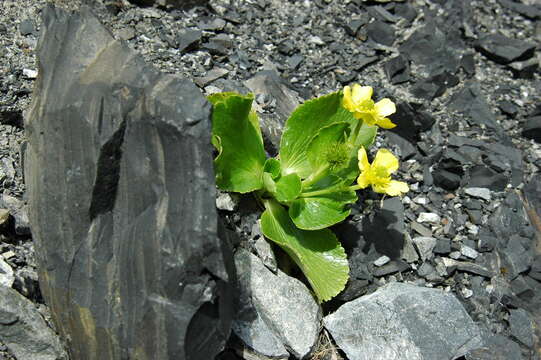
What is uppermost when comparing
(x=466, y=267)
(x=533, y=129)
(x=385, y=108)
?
(x=385, y=108)

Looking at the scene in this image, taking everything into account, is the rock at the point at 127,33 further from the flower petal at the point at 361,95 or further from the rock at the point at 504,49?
the rock at the point at 504,49

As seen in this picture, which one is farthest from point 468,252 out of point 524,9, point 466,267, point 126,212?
point 524,9

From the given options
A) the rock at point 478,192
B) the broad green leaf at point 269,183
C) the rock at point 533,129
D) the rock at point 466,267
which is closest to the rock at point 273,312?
the broad green leaf at point 269,183

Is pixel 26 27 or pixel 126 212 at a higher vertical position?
pixel 26 27

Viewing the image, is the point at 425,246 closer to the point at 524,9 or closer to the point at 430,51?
the point at 430,51

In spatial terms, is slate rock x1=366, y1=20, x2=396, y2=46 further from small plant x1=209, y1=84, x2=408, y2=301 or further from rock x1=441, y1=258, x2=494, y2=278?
rock x1=441, y1=258, x2=494, y2=278

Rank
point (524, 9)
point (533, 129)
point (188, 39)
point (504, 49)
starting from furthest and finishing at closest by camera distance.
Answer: point (524, 9), point (504, 49), point (533, 129), point (188, 39)

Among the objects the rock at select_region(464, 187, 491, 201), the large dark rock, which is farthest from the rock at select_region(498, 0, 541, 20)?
the large dark rock
